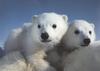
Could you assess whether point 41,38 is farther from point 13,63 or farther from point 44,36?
point 13,63

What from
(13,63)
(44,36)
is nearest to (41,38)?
(44,36)

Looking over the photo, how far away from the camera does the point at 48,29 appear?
0.86 metres

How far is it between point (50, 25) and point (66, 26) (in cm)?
9

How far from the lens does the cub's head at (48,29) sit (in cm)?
85

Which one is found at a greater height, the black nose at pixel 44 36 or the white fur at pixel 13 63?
the black nose at pixel 44 36

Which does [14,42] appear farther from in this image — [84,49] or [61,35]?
Answer: [84,49]

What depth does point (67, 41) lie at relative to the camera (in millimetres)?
878

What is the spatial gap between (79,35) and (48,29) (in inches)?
4.6

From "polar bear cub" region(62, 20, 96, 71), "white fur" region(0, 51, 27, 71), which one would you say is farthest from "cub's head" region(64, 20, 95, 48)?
"white fur" region(0, 51, 27, 71)

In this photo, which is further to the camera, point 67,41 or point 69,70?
point 67,41

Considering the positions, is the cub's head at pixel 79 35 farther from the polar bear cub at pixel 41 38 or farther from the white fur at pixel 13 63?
the white fur at pixel 13 63

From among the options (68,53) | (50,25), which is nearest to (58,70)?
(68,53)

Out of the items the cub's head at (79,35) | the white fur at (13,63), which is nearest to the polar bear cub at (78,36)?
the cub's head at (79,35)

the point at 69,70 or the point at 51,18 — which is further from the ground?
the point at 51,18
